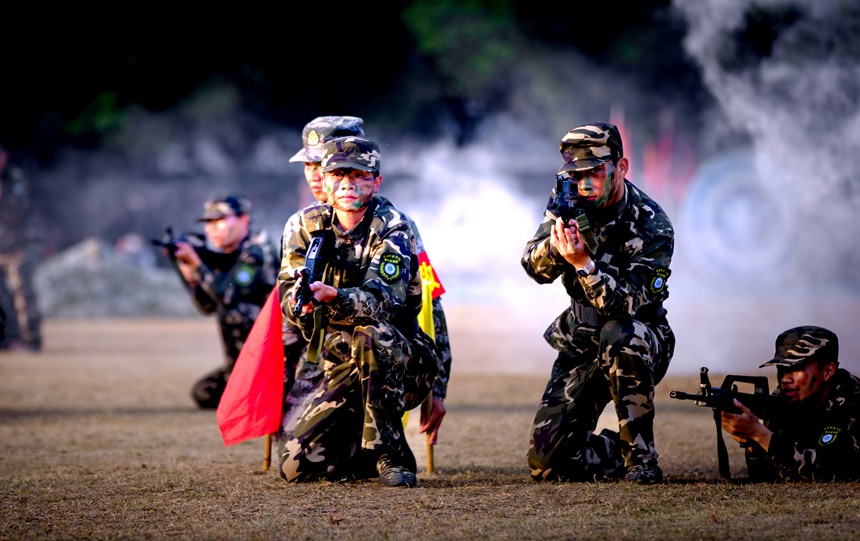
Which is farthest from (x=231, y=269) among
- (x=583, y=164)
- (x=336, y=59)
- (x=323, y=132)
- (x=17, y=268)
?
(x=336, y=59)

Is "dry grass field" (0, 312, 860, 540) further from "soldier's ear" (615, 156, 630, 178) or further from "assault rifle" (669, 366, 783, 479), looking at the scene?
"soldier's ear" (615, 156, 630, 178)

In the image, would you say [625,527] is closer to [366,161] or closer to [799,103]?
[366,161]

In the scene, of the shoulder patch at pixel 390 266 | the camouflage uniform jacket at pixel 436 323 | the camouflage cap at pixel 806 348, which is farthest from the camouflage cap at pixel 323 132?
the camouflage cap at pixel 806 348

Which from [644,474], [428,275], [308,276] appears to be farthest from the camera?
[428,275]

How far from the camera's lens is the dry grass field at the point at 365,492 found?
5367 millimetres

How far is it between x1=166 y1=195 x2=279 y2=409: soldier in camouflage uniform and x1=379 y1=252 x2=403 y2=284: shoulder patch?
349cm

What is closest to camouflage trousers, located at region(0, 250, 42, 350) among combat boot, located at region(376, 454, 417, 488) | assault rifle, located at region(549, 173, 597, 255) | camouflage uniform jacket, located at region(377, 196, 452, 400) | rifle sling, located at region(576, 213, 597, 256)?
camouflage uniform jacket, located at region(377, 196, 452, 400)

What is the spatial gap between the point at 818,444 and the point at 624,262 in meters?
1.33

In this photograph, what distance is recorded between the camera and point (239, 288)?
32.8 ft

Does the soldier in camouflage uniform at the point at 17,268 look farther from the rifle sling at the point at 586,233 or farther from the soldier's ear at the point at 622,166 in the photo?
the rifle sling at the point at 586,233

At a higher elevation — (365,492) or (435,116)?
(435,116)

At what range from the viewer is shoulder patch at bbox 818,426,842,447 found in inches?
244

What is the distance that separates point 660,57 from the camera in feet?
95.3

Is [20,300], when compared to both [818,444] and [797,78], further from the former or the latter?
[818,444]
